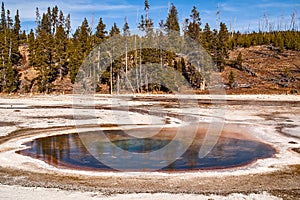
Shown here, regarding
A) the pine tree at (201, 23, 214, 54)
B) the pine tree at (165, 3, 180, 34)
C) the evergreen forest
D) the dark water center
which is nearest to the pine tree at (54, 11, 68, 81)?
the evergreen forest

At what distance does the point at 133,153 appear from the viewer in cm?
1475

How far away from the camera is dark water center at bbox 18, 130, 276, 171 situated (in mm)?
12688

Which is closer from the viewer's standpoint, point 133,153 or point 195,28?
point 133,153

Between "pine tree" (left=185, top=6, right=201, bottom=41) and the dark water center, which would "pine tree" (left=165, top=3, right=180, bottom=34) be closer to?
"pine tree" (left=185, top=6, right=201, bottom=41)

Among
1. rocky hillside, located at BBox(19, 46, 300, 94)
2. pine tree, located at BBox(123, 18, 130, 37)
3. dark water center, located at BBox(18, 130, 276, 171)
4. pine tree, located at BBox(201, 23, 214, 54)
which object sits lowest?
dark water center, located at BBox(18, 130, 276, 171)

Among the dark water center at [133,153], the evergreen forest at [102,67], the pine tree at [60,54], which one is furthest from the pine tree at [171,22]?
the dark water center at [133,153]

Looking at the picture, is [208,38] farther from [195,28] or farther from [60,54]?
[60,54]

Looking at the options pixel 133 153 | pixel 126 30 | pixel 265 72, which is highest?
pixel 126 30

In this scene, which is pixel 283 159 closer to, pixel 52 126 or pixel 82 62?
pixel 52 126

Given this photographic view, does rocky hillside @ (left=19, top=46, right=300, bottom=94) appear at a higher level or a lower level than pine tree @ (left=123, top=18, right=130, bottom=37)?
lower

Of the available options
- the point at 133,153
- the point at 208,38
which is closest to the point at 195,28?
the point at 208,38

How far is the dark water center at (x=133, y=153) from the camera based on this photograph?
12.7 meters

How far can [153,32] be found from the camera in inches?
2537

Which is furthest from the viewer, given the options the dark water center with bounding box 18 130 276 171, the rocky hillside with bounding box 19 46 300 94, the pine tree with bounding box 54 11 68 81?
the pine tree with bounding box 54 11 68 81
